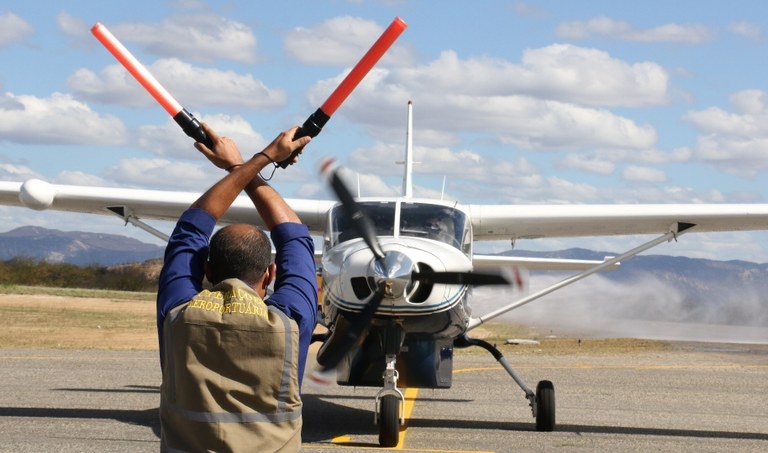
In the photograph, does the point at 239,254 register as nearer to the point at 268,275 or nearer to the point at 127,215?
the point at 268,275

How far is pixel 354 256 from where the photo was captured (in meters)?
9.22

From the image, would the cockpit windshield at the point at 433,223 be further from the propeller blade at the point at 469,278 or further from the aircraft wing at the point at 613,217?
the aircraft wing at the point at 613,217

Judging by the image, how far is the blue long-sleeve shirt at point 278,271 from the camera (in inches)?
126

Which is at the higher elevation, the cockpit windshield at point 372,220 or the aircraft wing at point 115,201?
the aircraft wing at point 115,201

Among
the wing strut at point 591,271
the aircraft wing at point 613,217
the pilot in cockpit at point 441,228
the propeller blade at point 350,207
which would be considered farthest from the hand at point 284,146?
the aircraft wing at point 613,217

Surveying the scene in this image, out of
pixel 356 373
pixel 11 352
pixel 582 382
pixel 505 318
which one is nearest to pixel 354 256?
pixel 356 373

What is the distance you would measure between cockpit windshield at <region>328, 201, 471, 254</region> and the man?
6797mm

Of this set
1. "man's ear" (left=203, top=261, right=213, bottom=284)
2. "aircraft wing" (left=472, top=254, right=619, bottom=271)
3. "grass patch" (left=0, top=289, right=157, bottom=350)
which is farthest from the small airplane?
"grass patch" (left=0, top=289, right=157, bottom=350)

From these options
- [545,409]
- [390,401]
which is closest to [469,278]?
[390,401]

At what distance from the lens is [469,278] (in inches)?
348

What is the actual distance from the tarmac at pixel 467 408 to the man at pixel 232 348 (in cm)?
569

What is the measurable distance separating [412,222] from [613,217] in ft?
14.1

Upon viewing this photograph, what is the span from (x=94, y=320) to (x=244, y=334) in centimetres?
2824

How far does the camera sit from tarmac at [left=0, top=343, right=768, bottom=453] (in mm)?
9695
